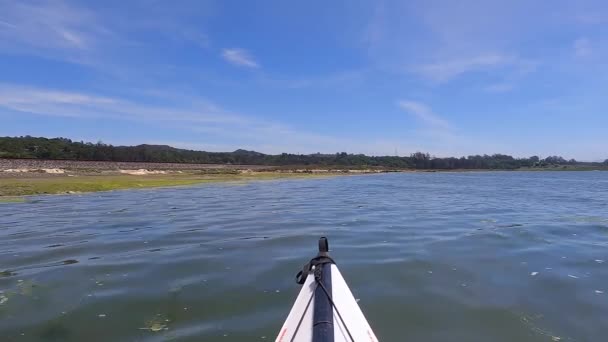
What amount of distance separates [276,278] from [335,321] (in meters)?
4.43

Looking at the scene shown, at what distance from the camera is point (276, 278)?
8.77 m

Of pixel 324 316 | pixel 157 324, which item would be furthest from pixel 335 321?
pixel 157 324

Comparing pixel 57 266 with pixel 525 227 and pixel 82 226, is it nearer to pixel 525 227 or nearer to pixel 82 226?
pixel 82 226

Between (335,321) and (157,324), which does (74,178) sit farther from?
(335,321)

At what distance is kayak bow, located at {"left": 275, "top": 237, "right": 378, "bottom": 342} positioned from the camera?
13.9 feet

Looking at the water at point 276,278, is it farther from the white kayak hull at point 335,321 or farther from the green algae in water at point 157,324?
the white kayak hull at point 335,321

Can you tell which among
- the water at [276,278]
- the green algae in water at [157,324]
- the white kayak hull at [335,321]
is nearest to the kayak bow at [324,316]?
the white kayak hull at [335,321]

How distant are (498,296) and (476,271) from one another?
174cm

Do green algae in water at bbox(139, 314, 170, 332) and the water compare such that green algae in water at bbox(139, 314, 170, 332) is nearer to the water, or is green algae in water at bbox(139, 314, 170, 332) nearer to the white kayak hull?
the water

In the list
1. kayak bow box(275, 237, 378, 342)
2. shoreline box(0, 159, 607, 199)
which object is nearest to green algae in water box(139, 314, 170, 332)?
kayak bow box(275, 237, 378, 342)

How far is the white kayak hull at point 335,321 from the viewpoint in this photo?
14.1ft

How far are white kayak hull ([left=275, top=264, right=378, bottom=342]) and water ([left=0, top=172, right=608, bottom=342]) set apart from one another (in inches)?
51.3

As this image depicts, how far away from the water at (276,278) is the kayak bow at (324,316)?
1.28 metres

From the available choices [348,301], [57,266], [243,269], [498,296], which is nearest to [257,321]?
[348,301]
